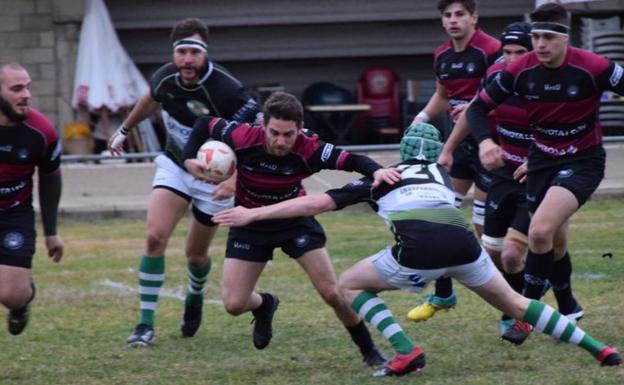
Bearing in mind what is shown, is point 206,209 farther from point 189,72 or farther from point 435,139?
point 435,139

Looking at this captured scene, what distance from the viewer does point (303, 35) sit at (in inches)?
802

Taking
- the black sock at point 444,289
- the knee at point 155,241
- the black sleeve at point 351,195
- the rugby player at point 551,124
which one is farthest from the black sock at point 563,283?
the knee at point 155,241

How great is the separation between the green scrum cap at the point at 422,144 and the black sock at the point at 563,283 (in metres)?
1.36

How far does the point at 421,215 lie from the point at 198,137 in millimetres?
1553

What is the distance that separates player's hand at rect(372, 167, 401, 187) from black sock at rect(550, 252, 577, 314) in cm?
150

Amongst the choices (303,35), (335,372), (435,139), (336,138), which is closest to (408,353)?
(335,372)

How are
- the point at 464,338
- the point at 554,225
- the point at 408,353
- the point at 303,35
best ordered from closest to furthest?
the point at 408,353 < the point at 554,225 < the point at 464,338 < the point at 303,35

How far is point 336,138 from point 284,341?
35.4ft

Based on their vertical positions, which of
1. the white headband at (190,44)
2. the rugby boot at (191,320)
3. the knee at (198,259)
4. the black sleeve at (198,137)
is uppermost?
the white headband at (190,44)

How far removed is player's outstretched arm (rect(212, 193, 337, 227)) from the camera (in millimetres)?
7004

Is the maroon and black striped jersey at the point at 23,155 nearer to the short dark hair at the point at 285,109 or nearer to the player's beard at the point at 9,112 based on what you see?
the player's beard at the point at 9,112

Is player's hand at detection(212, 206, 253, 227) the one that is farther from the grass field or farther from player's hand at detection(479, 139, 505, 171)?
player's hand at detection(479, 139, 505, 171)

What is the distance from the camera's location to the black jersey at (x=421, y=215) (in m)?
6.85

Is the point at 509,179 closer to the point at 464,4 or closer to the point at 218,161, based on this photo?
the point at 464,4
